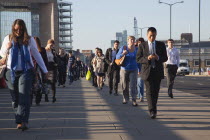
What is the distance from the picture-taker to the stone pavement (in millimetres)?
7126

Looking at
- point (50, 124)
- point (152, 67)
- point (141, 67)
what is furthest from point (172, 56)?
point (50, 124)

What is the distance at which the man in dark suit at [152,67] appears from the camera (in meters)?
9.30

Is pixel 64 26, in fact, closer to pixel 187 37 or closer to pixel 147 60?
pixel 187 37

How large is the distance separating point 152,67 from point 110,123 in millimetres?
1491

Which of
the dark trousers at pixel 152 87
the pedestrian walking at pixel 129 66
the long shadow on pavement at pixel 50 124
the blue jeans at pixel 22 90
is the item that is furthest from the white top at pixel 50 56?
the blue jeans at pixel 22 90

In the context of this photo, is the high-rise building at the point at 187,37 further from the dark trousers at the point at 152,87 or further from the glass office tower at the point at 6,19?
the dark trousers at the point at 152,87

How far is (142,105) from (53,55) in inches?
112

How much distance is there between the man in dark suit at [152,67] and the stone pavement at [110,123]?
1.22ft

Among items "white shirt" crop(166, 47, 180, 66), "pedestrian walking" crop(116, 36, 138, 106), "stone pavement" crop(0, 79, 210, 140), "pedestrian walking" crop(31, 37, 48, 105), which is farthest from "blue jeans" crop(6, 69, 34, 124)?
"white shirt" crop(166, 47, 180, 66)

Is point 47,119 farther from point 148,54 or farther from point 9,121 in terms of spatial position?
point 148,54

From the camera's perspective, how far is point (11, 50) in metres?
7.56

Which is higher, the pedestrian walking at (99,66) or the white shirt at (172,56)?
the white shirt at (172,56)

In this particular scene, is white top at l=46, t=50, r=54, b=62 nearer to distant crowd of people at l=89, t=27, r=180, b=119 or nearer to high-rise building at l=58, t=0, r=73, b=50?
distant crowd of people at l=89, t=27, r=180, b=119

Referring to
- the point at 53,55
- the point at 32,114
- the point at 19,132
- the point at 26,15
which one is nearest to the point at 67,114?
the point at 32,114
